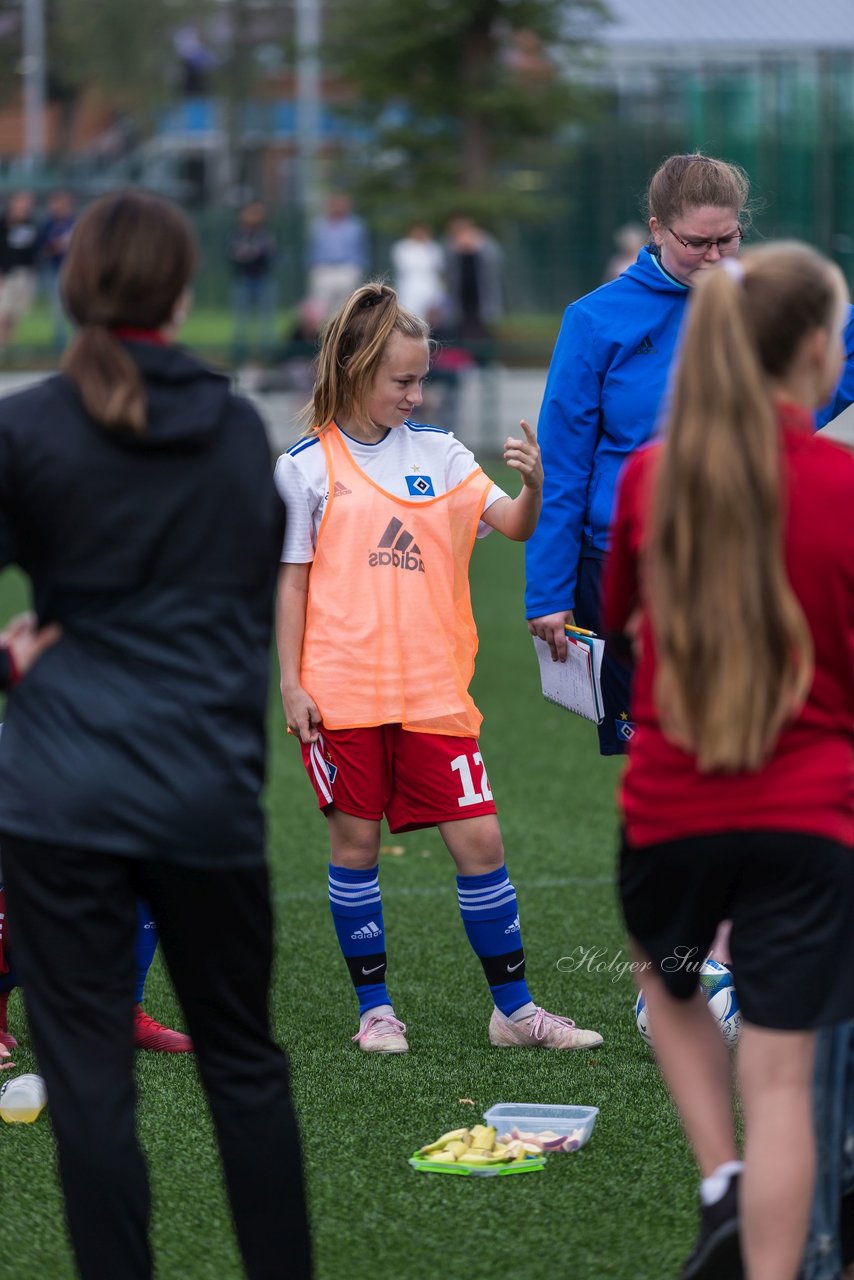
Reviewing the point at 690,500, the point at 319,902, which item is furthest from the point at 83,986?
the point at 319,902

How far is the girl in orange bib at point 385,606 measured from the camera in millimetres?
4230

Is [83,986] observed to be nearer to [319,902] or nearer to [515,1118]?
[515,1118]

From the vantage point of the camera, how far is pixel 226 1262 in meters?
3.18

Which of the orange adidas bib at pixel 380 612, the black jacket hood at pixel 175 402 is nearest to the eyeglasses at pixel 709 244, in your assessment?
the orange adidas bib at pixel 380 612

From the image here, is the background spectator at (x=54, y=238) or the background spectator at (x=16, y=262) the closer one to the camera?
the background spectator at (x=54, y=238)

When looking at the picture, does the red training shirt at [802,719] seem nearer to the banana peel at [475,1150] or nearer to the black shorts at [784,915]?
the black shorts at [784,915]

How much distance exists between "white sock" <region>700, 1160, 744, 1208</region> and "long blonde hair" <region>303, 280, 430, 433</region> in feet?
7.07

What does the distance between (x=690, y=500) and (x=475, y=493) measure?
187cm

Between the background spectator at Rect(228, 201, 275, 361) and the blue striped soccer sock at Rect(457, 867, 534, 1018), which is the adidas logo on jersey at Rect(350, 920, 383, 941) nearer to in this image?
the blue striped soccer sock at Rect(457, 867, 534, 1018)

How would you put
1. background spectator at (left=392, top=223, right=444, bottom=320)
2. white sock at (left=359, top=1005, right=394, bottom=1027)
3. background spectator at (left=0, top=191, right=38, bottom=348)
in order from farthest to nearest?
1. background spectator at (left=0, top=191, right=38, bottom=348)
2. background spectator at (left=392, top=223, right=444, bottom=320)
3. white sock at (left=359, top=1005, right=394, bottom=1027)

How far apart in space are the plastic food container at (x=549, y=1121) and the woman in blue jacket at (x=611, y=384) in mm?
901

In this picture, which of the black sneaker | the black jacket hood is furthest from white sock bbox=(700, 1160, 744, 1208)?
the black jacket hood

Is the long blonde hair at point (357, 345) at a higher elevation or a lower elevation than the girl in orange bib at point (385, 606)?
higher

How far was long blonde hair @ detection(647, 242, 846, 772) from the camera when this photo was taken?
2434mm
